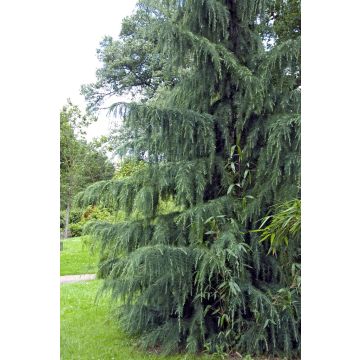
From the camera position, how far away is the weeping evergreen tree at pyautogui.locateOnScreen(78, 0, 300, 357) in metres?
2.15

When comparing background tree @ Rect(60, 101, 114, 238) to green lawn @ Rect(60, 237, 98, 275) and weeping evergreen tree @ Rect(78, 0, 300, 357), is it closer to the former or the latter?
green lawn @ Rect(60, 237, 98, 275)

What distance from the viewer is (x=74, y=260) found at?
→ 18.9 feet

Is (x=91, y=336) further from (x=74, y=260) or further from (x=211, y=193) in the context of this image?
(x=74, y=260)

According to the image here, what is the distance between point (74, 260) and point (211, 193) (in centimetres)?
380

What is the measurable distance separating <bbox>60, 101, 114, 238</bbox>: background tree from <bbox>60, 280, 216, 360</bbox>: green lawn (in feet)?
8.77

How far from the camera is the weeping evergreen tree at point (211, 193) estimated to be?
2.15 metres

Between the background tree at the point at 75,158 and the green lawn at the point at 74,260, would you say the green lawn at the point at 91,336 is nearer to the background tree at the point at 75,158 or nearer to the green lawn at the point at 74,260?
the green lawn at the point at 74,260

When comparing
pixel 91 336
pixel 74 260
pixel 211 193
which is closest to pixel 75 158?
pixel 74 260

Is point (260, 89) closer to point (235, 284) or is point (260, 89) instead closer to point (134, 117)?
point (134, 117)

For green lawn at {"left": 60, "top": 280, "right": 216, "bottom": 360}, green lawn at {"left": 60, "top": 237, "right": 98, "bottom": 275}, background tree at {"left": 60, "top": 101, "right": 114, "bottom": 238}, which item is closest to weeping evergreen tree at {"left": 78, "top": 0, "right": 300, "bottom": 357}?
green lawn at {"left": 60, "top": 280, "right": 216, "bottom": 360}

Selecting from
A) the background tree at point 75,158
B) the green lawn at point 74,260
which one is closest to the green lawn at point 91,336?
the green lawn at point 74,260
